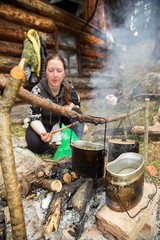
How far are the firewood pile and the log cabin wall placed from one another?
→ 3618mm

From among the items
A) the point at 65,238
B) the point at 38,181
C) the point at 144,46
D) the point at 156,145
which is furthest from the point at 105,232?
the point at 144,46

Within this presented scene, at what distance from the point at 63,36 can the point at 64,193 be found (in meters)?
5.79

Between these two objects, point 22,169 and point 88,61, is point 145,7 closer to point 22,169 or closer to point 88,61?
point 88,61

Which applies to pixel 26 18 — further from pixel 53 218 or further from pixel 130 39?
pixel 130 39

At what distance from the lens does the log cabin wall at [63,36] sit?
13.0 feet

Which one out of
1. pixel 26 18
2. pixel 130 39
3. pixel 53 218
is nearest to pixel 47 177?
pixel 53 218

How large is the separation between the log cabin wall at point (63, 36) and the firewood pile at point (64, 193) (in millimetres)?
3618

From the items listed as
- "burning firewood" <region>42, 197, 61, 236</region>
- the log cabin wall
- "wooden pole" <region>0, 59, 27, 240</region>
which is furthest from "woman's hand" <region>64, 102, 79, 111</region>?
the log cabin wall

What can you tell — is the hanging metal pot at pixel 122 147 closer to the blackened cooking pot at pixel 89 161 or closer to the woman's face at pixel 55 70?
the blackened cooking pot at pixel 89 161

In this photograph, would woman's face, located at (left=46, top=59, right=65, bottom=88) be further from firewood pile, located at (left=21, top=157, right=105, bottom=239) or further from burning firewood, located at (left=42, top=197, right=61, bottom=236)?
burning firewood, located at (left=42, top=197, right=61, bottom=236)

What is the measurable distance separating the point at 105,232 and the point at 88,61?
6.60 meters

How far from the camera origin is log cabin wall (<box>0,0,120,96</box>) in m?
3.97

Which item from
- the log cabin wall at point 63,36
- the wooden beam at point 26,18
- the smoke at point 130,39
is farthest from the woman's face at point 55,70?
the smoke at point 130,39

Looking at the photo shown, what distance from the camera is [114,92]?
8.62m
